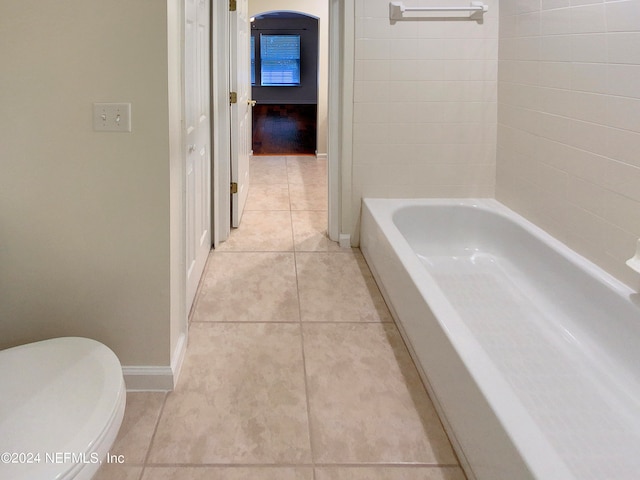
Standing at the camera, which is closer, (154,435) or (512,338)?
(154,435)

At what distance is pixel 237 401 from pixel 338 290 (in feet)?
3.91

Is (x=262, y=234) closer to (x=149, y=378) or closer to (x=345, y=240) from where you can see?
(x=345, y=240)

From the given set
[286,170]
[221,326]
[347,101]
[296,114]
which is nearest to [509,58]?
[347,101]

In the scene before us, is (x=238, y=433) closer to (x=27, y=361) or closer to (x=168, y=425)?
(x=168, y=425)

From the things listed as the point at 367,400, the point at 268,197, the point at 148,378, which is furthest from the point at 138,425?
the point at 268,197

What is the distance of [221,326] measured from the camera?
281 centimetres

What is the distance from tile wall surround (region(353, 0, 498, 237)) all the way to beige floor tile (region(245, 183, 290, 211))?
143 cm

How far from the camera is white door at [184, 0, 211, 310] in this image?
2.79 m

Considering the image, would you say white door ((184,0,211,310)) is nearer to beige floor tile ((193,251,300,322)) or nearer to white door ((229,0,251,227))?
beige floor tile ((193,251,300,322))

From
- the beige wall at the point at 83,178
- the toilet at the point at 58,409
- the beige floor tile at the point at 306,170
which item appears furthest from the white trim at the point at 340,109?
the toilet at the point at 58,409

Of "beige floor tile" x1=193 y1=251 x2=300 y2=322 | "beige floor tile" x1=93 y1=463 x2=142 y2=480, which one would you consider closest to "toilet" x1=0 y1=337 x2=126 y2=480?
"beige floor tile" x1=93 y1=463 x2=142 y2=480

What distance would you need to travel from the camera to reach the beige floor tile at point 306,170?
6289 millimetres

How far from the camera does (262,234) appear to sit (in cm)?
429

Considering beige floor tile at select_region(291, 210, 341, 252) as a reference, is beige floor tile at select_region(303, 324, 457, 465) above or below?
below
